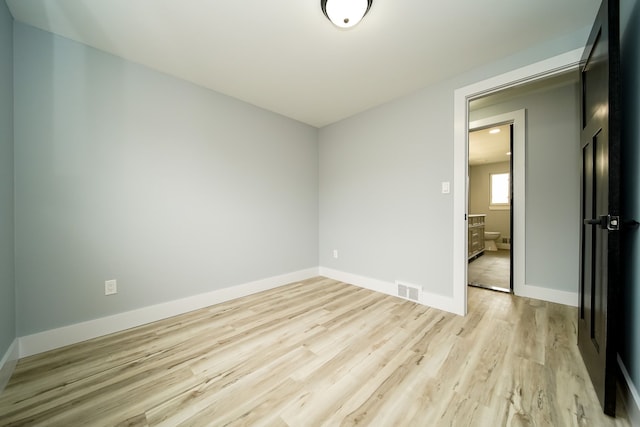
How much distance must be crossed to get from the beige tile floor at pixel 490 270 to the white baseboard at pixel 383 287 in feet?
4.05

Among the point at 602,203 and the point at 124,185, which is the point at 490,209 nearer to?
the point at 602,203

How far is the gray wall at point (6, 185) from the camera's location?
1391 mm

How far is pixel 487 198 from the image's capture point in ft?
22.0

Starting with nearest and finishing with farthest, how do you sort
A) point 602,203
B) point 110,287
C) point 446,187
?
point 602,203 → point 110,287 → point 446,187

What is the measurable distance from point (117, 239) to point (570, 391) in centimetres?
326

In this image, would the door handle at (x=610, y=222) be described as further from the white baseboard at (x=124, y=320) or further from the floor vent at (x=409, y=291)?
the white baseboard at (x=124, y=320)

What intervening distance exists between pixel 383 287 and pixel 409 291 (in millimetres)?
339

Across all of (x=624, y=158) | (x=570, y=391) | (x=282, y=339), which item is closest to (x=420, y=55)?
(x=624, y=158)

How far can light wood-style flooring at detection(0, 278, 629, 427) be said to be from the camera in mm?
1122

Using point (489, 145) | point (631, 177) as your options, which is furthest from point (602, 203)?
point (489, 145)

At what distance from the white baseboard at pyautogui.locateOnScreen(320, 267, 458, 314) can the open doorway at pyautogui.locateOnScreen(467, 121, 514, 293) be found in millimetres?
1136

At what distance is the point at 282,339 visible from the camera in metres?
1.79

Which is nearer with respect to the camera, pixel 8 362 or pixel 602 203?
pixel 602 203

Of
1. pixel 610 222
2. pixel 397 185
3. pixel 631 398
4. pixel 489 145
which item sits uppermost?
pixel 489 145
